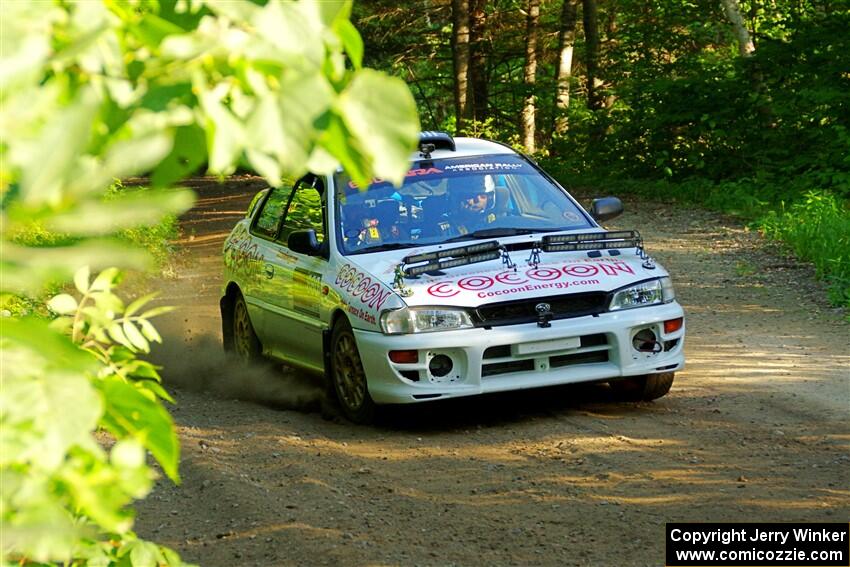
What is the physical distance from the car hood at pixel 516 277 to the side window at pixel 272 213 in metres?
1.79

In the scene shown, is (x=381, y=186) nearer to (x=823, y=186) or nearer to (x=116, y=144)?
(x=116, y=144)

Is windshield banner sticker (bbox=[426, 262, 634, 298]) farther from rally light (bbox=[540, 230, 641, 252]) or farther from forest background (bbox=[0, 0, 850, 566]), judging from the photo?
forest background (bbox=[0, 0, 850, 566])

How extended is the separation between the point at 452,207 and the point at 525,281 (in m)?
1.30

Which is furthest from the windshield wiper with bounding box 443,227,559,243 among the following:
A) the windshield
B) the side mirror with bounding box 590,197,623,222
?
the side mirror with bounding box 590,197,623,222

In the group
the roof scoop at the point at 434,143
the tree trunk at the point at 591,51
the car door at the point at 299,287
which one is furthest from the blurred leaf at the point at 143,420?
the tree trunk at the point at 591,51

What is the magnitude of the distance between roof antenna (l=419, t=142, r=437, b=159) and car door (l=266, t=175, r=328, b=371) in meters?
0.77

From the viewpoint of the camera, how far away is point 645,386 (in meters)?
8.82

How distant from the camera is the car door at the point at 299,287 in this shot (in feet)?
30.5

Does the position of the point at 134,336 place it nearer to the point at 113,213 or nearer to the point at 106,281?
the point at 106,281

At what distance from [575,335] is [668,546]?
2.58 metres

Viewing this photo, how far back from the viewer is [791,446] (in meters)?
7.49

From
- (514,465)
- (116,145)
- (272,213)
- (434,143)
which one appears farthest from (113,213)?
(272,213)

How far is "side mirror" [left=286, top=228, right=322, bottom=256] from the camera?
916cm

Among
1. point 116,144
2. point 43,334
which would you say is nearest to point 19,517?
point 43,334
